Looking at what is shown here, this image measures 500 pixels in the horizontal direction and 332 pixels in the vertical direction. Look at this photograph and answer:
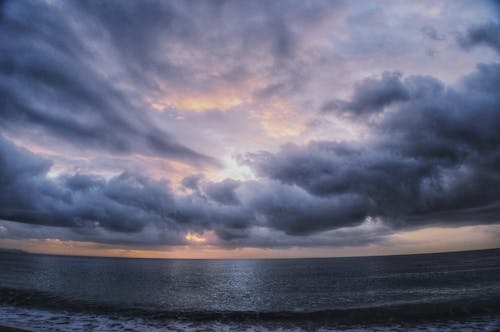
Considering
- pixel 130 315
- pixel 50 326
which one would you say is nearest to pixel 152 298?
pixel 130 315

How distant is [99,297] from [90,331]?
92.5ft

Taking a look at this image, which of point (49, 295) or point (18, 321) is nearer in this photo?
point (18, 321)

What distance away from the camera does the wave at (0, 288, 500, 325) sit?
34.0 metres

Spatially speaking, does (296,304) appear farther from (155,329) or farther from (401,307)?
(155,329)

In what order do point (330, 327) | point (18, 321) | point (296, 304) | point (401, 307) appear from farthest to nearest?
point (296, 304) < point (401, 307) < point (330, 327) < point (18, 321)

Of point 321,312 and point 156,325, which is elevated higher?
point 156,325

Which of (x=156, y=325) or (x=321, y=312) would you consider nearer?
(x=156, y=325)

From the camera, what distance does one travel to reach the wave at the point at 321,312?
34.0 metres

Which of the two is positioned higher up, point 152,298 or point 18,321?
point 18,321

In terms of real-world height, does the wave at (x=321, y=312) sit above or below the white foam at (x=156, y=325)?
below

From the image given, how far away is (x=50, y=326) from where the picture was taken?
26844 millimetres

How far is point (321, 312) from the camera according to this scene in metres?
38.4

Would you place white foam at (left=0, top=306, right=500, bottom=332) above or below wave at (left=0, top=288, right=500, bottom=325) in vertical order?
above

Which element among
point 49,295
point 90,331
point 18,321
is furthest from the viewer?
point 49,295
